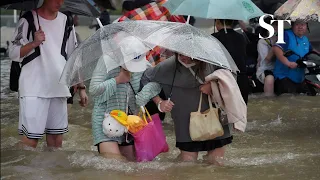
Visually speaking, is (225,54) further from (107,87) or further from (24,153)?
(24,153)

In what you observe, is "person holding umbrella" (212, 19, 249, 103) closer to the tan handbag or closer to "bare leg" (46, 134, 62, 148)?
the tan handbag

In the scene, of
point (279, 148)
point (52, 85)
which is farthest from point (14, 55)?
point (279, 148)

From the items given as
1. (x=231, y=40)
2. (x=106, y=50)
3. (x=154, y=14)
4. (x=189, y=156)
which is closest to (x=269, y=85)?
(x=154, y=14)

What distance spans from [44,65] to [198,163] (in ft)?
5.59

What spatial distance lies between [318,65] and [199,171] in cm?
503

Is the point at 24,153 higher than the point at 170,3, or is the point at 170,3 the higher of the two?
the point at 170,3

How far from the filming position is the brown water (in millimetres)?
6996

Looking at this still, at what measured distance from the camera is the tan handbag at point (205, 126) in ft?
22.2

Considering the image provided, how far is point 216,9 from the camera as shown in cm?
805

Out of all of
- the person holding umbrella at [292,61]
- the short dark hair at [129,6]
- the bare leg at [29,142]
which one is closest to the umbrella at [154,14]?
the short dark hair at [129,6]

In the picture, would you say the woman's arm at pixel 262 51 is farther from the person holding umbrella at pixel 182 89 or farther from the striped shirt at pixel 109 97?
the striped shirt at pixel 109 97

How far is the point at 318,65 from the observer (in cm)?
1151

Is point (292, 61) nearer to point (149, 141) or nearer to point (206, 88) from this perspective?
point (206, 88)

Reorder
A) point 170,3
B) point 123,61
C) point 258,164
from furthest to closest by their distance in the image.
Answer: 1. point 170,3
2. point 258,164
3. point 123,61
